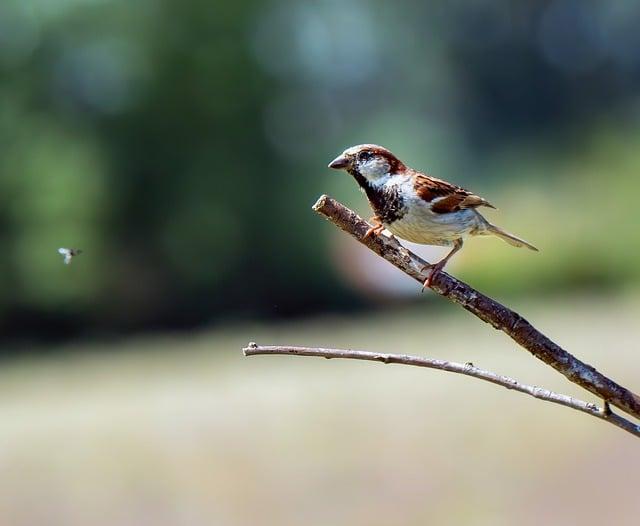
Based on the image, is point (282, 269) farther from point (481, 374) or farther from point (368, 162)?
point (481, 374)

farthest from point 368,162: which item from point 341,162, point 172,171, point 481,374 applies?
point 172,171

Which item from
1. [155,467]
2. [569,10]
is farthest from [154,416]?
[569,10]

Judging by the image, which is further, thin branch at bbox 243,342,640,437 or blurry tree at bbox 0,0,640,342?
blurry tree at bbox 0,0,640,342

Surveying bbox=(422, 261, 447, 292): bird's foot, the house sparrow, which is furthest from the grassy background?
bbox=(422, 261, 447, 292): bird's foot

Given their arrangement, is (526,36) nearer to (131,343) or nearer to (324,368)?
(131,343)

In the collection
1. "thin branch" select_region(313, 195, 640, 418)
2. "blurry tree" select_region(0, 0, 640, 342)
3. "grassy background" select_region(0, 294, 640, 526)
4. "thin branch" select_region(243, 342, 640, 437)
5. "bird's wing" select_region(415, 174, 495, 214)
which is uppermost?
"blurry tree" select_region(0, 0, 640, 342)

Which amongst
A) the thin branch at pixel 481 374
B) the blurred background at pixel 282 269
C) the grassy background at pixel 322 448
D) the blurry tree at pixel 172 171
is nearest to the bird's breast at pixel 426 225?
the thin branch at pixel 481 374

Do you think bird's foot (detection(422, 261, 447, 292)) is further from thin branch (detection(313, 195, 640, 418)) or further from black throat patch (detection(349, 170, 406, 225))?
black throat patch (detection(349, 170, 406, 225))
